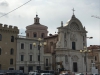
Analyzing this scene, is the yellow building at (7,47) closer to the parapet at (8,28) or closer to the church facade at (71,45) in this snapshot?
the parapet at (8,28)

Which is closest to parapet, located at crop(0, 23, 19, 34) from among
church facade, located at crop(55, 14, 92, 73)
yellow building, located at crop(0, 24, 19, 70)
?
yellow building, located at crop(0, 24, 19, 70)

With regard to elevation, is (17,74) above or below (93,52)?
below

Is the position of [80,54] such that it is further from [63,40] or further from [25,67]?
[25,67]

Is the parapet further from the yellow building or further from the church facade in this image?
the church facade

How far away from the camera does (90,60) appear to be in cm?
6594

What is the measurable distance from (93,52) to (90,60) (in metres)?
8.96

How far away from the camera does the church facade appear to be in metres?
56.6

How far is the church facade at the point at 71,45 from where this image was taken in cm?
5662

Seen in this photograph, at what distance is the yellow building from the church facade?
1369 cm

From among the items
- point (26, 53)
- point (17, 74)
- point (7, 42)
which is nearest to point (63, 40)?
point (26, 53)

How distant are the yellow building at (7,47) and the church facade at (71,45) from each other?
44.9 ft

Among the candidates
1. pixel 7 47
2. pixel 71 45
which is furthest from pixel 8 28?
pixel 71 45

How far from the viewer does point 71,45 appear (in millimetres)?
59781

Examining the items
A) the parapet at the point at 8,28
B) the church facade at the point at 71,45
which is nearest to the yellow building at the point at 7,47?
the parapet at the point at 8,28
